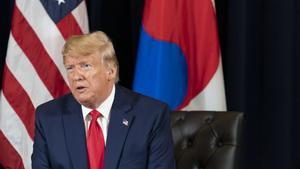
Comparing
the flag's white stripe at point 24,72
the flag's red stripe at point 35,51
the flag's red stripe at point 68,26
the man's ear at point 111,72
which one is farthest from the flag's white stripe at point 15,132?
the man's ear at point 111,72

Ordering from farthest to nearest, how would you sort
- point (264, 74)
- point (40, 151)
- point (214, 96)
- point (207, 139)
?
point (264, 74) < point (214, 96) < point (207, 139) < point (40, 151)

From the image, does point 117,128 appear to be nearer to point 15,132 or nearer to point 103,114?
point 103,114

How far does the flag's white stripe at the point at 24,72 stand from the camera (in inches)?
126

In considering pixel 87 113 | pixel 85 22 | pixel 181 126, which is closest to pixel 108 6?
pixel 85 22

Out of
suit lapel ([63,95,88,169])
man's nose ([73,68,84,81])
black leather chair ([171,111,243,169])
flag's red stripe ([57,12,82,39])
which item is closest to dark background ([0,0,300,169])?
black leather chair ([171,111,243,169])

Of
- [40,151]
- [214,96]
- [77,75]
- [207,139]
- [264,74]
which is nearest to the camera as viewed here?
[77,75]

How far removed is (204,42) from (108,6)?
882mm

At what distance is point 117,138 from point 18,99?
1384 mm

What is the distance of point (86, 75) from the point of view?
1939 mm

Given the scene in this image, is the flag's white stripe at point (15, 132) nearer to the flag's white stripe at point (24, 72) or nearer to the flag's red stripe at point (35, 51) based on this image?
the flag's white stripe at point (24, 72)

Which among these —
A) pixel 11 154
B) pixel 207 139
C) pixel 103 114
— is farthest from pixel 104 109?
pixel 11 154

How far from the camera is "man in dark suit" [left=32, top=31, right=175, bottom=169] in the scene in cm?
195

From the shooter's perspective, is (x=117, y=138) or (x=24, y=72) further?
(x=24, y=72)

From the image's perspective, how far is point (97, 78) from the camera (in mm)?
1959
